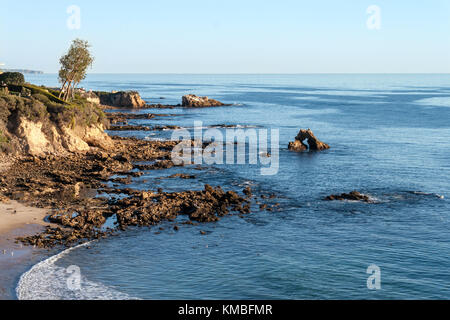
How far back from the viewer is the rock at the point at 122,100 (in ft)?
558

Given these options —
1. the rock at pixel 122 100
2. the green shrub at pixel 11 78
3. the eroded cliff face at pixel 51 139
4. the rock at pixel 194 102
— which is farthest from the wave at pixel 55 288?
the rock at pixel 194 102

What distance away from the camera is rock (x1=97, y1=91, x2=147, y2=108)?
170000 millimetres

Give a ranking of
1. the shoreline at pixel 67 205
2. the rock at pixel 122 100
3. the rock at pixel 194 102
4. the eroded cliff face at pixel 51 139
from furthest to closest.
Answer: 1. the rock at pixel 194 102
2. the rock at pixel 122 100
3. the eroded cliff face at pixel 51 139
4. the shoreline at pixel 67 205

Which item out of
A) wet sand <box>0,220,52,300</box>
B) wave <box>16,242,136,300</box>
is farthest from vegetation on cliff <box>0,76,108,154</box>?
wave <box>16,242,136,300</box>

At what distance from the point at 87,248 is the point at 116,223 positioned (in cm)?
619

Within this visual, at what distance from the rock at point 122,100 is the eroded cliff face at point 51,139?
94.8 metres

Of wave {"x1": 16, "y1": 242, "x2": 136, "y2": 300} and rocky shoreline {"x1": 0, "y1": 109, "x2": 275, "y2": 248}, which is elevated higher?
rocky shoreline {"x1": 0, "y1": 109, "x2": 275, "y2": 248}

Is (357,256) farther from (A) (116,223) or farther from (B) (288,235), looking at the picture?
(A) (116,223)

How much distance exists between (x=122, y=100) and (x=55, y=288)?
147957 millimetres

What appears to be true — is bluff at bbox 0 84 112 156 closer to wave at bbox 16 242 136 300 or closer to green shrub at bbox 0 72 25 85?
green shrub at bbox 0 72 25 85

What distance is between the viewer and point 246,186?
5741cm

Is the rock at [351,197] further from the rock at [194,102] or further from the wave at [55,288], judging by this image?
the rock at [194,102]

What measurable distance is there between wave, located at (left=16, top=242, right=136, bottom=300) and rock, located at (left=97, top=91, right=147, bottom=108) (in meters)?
142
